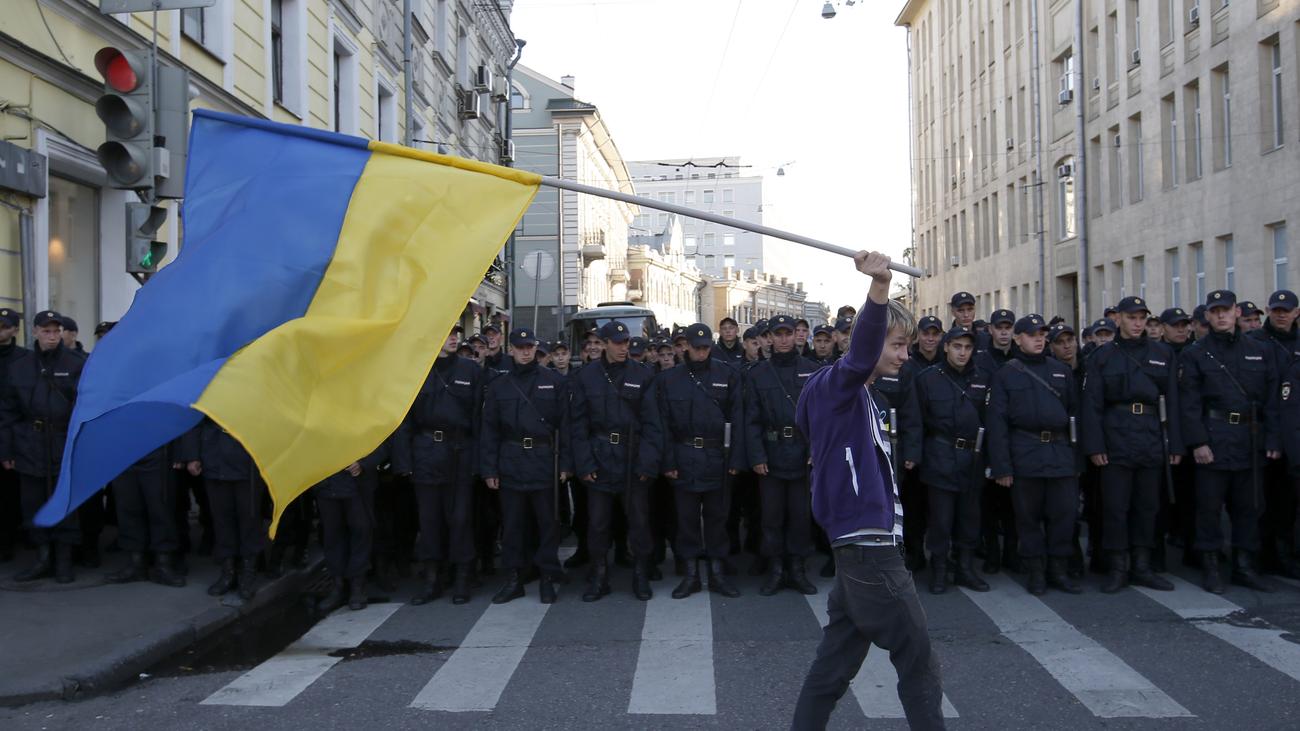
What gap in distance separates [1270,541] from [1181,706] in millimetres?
4110

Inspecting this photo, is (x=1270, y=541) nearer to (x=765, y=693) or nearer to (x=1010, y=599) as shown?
(x=1010, y=599)

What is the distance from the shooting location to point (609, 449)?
9391 millimetres

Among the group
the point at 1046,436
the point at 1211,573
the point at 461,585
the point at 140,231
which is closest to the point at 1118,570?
the point at 1211,573

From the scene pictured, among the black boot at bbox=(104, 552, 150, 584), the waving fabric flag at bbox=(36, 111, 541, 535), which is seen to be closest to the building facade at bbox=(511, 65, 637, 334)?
the black boot at bbox=(104, 552, 150, 584)

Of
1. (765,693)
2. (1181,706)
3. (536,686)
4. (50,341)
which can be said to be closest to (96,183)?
(50,341)

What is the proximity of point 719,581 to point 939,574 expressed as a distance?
68.6 inches

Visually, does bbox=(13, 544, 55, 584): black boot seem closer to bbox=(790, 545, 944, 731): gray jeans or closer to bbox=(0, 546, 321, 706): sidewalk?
bbox=(0, 546, 321, 706): sidewalk

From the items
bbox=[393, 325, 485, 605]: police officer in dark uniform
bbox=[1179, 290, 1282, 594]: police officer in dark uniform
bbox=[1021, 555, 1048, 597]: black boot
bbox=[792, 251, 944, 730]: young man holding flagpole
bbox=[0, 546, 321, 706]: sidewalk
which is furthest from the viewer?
bbox=[393, 325, 485, 605]: police officer in dark uniform

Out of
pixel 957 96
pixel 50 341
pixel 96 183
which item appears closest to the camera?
pixel 50 341

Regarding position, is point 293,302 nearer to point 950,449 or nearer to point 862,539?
point 862,539

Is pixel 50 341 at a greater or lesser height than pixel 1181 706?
greater

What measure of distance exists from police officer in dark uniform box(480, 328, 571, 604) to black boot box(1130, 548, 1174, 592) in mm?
4584

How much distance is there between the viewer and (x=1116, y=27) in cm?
3097

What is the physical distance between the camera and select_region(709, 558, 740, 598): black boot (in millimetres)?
9195
